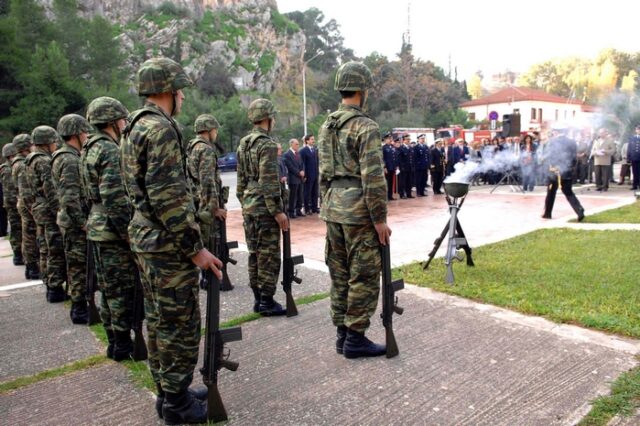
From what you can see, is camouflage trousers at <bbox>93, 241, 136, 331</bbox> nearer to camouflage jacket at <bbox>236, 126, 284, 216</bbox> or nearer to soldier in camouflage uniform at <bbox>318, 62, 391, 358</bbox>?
camouflage jacket at <bbox>236, 126, 284, 216</bbox>

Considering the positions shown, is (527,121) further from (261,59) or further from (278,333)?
(278,333)

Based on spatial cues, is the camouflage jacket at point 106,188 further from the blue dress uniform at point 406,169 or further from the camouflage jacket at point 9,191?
the blue dress uniform at point 406,169

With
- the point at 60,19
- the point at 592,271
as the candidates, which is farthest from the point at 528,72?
the point at 592,271

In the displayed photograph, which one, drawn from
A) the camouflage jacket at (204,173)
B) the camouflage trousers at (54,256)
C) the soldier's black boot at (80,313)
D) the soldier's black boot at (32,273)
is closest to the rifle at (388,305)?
the camouflage jacket at (204,173)

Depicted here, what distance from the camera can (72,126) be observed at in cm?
527

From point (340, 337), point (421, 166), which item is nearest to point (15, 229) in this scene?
point (340, 337)

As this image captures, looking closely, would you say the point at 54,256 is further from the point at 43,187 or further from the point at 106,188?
the point at 106,188

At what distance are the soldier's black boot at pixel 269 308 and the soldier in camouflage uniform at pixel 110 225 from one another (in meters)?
1.38

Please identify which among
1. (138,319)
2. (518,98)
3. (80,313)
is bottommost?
(80,313)

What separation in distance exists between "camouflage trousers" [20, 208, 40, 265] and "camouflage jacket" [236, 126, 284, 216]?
3.70 metres

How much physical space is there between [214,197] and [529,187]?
43.9ft

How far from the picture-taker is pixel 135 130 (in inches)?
114

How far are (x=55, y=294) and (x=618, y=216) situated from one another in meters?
10.4

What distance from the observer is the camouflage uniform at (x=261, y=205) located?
Answer: 5012 millimetres
